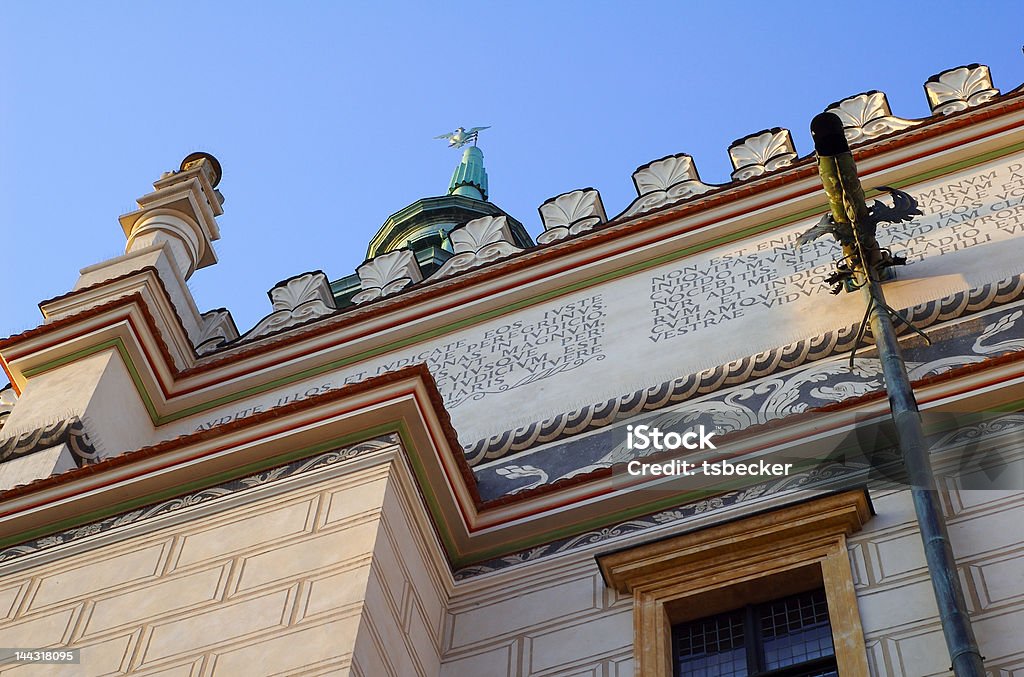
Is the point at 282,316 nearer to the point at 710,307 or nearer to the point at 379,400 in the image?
the point at 710,307

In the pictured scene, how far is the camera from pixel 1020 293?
662cm

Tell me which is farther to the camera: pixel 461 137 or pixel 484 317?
pixel 461 137

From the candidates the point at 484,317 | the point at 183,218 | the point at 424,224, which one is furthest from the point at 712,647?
the point at 424,224

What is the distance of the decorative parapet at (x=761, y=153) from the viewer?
8.59 m

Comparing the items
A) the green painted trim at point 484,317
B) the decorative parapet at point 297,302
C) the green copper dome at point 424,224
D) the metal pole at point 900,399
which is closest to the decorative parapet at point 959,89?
the green painted trim at point 484,317

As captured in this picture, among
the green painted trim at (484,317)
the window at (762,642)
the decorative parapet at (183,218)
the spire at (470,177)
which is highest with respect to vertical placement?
the spire at (470,177)

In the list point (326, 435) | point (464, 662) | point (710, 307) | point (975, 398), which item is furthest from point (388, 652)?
point (710, 307)

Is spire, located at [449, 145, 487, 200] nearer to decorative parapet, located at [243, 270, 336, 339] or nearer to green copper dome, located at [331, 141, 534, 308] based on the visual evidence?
green copper dome, located at [331, 141, 534, 308]

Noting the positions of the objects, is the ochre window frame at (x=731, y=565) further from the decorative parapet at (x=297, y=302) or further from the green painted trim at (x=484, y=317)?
the decorative parapet at (x=297, y=302)

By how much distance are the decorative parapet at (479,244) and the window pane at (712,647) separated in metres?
3.73

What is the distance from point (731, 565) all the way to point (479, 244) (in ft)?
13.1

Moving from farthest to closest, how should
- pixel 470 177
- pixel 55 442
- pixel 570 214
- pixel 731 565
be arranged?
pixel 470 177, pixel 570 214, pixel 55 442, pixel 731 565

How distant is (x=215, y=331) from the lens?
9297 millimetres

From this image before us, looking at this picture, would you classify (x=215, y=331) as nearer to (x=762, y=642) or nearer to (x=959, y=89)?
(x=959, y=89)
